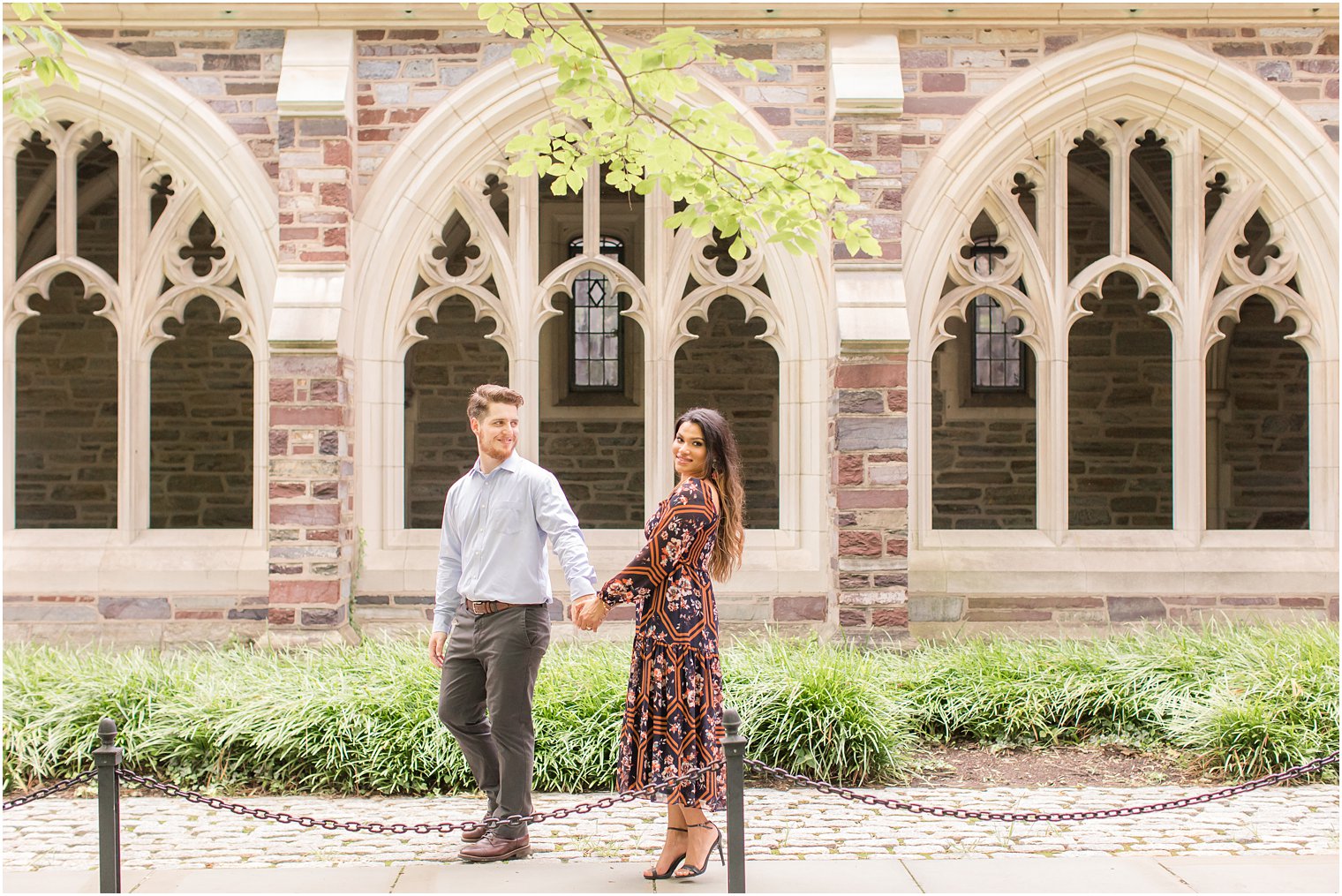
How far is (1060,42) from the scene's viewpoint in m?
7.31

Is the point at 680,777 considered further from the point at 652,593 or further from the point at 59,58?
the point at 59,58

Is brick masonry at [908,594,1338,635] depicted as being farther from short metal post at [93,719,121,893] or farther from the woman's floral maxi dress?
short metal post at [93,719,121,893]

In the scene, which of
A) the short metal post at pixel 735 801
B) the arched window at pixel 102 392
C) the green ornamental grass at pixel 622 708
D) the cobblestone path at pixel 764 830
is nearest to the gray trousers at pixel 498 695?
the cobblestone path at pixel 764 830

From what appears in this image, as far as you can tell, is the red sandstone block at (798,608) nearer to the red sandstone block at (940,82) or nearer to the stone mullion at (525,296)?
the stone mullion at (525,296)

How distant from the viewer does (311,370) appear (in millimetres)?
6797

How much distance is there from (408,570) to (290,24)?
11.5 ft

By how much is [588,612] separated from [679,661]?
0.32m

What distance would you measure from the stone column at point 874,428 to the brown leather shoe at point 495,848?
330cm

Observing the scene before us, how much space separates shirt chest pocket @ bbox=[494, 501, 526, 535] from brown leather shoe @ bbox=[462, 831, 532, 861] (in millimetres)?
1023

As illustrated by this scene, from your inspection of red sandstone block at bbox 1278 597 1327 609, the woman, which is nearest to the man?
the woman

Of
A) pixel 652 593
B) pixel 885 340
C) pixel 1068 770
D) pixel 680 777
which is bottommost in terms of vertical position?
pixel 1068 770

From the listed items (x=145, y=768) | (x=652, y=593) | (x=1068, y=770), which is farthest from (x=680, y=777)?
(x=145, y=768)

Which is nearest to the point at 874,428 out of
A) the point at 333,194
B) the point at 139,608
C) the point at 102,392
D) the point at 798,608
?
the point at 798,608

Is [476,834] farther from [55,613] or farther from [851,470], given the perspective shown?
[55,613]
